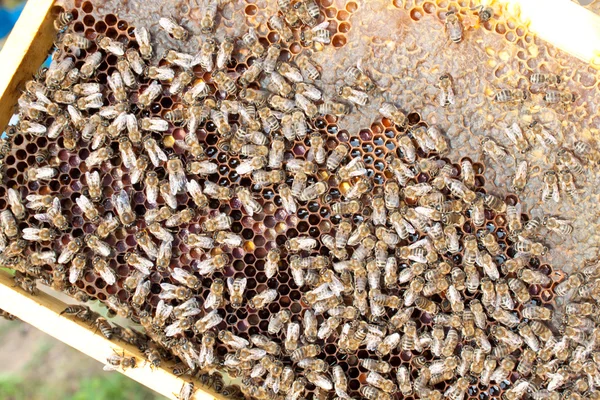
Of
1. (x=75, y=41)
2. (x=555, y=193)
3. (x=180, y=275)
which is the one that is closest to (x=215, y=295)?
(x=180, y=275)

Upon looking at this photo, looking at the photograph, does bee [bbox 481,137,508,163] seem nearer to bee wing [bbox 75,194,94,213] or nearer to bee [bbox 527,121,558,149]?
bee [bbox 527,121,558,149]

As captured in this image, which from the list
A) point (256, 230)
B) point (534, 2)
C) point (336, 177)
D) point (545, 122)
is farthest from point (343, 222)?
point (534, 2)

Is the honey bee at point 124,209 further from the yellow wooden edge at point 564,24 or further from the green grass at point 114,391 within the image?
the green grass at point 114,391

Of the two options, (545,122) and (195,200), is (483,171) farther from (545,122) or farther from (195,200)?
(195,200)

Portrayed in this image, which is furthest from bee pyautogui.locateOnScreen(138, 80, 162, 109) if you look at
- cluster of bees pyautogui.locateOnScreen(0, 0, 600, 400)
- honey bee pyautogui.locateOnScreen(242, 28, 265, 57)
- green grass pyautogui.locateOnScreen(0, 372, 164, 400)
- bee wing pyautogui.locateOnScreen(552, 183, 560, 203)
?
green grass pyautogui.locateOnScreen(0, 372, 164, 400)

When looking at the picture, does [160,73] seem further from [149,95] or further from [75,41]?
[75,41]

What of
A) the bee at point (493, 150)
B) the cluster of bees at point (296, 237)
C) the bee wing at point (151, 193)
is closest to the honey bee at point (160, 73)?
the cluster of bees at point (296, 237)
